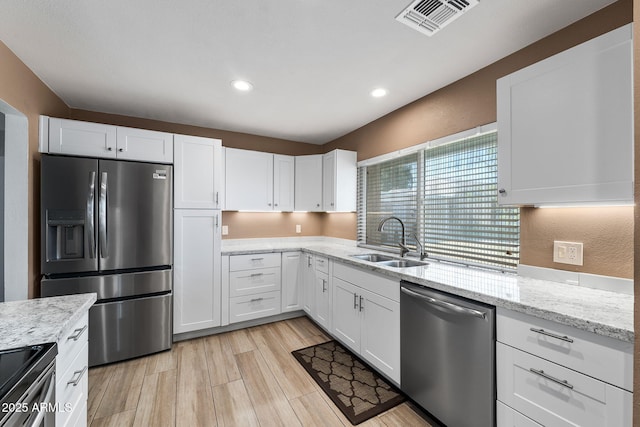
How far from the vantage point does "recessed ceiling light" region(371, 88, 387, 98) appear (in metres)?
2.45

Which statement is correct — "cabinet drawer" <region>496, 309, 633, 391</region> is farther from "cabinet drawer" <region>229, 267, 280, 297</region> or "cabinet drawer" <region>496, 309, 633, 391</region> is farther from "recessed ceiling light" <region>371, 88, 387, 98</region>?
"cabinet drawer" <region>229, 267, 280, 297</region>

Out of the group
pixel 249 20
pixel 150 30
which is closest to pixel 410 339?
pixel 249 20

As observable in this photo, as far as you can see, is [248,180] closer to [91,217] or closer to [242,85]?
[242,85]

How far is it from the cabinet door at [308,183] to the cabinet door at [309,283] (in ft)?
2.61

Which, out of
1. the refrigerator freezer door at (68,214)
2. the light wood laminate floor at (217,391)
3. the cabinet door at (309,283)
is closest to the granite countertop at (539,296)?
the light wood laminate floor at (217,391)

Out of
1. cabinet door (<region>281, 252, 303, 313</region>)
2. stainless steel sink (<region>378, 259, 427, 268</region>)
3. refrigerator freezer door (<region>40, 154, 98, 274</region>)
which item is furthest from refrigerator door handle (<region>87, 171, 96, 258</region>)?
stainless steel sink (<region>378, 259, 427, 268</region>)

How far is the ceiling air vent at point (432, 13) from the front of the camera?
1424mm

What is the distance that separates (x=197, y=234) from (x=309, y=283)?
55.7 inches

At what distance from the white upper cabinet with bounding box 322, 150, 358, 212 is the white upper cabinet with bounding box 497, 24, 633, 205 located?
2009 millimetres

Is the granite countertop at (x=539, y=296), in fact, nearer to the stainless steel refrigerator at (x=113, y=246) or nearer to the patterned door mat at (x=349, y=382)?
the patterned door mat at (x=349, y=382)

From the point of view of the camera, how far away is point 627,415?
0.96 meters

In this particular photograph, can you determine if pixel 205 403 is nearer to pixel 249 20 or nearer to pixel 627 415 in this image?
pixel 627 415

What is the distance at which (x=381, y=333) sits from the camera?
211 centimetres

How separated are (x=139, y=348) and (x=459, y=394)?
2.69 m
